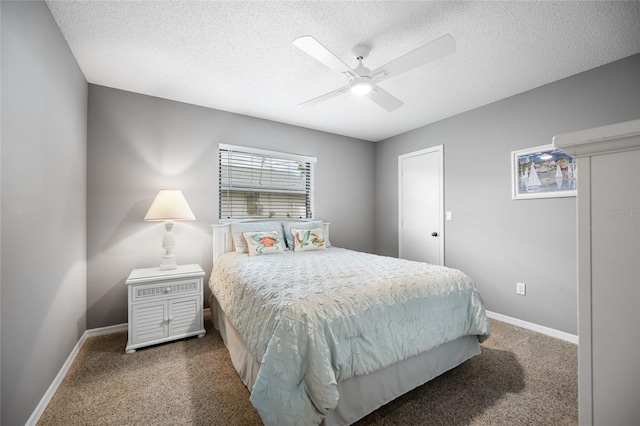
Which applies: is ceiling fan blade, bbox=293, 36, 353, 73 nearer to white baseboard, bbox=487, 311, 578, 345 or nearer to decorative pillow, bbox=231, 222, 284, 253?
decorative pillow, bbox=231, 222, 284, 253

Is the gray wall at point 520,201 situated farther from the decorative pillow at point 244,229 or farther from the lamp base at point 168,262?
the lamp base at point 168,262

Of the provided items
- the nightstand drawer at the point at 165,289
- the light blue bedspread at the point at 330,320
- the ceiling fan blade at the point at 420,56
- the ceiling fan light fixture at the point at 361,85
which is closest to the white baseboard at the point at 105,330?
the nightstand drawer at the point at 165,289

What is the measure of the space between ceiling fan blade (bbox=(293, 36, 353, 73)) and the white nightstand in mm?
2119

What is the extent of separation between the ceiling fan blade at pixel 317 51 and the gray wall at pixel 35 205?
1.39 m

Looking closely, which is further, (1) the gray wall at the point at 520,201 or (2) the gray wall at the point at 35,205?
(1) the gray wall at the point at 520,201

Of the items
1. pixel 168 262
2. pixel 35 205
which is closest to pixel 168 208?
pixel 168 262

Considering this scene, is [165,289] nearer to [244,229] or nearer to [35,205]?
[244,229]

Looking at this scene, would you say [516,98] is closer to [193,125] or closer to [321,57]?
[321,57]

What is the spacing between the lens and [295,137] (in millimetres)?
3957

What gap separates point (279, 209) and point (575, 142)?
3.51 m

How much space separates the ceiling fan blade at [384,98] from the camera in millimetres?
2188

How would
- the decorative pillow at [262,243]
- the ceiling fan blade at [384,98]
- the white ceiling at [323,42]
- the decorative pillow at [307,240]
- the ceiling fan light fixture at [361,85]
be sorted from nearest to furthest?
the white ceiling at [323,42], the ceiling fan light fixture at [361,85], the ceiling fan blade at [384,98], the decorative pillow at [262,243], the decorative pillow at [307,240]

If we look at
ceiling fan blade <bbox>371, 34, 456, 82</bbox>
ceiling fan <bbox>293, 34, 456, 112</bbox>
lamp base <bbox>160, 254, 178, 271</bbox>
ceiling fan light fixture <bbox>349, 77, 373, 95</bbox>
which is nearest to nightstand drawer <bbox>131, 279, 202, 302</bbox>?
lamp base <bbox>160, 254, 178, 271</bbox>

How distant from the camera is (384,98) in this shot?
7.51 feet
